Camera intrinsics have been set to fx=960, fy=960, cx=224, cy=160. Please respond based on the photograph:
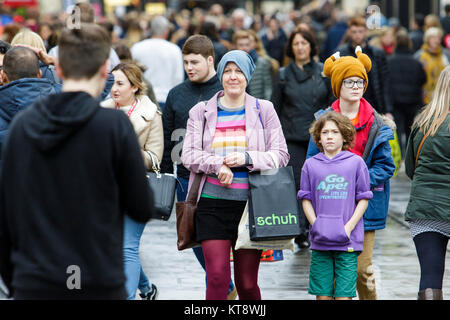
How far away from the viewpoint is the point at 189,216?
6004 millimetres

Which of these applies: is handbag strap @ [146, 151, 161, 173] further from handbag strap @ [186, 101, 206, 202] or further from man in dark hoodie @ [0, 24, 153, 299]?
man in dark hoodie @ [0, 24, 153, 299]

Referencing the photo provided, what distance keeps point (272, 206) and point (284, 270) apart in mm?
2573

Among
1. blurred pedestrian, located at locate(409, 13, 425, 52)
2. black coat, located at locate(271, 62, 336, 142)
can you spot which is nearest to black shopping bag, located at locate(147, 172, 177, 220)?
black coat, located at locate(271, 62, 336, 142)

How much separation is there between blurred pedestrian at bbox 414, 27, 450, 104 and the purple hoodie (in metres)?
9.47

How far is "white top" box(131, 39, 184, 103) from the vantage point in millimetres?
11453

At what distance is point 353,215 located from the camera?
6.01 m

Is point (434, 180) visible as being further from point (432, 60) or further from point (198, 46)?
point (432, 60)

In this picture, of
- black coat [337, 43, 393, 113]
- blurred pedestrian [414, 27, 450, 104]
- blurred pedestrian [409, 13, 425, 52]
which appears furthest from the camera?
blurred pedestrian [409, 13, 425, 52]

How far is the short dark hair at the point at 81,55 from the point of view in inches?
144

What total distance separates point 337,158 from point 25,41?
2.95 m

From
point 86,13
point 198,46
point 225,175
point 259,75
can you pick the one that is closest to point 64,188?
point 225,175

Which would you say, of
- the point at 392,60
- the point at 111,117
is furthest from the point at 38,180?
the point at 392,60

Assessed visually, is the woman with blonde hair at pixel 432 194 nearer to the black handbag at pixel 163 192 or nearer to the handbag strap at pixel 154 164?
the black handbag at pixel 163 192
